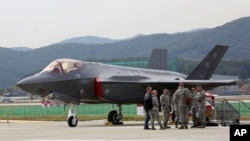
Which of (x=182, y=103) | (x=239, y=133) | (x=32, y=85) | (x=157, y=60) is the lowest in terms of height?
(x=239, y=133)

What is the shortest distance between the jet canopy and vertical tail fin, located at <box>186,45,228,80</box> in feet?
23.5

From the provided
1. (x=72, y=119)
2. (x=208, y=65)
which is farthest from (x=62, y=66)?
(x=208, y=65)

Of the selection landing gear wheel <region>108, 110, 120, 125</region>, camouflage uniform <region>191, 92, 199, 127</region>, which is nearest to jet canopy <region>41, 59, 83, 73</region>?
landing gear wheel <region>108, 110, 120, 125</region>

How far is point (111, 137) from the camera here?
68.5ft

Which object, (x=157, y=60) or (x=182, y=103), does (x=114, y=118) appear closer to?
(x=182, y=103)

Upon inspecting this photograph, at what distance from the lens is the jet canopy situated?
98.4 ft

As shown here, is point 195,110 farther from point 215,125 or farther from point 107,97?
point 107,97

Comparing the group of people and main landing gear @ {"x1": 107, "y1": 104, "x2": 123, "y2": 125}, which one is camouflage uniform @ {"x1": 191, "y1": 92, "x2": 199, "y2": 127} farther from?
main landing gear @ {"x1": 107, "y1": 104, "x2": 123, "y2": 125}

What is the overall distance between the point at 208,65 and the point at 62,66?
8.86 meters

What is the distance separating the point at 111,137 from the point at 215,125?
875cm

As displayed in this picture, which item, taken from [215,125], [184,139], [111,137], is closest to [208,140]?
[184,139]

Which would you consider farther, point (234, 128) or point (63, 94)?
point (63, 94)

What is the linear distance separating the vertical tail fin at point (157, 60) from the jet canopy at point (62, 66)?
35.1ft

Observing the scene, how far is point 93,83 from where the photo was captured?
30.6 meters
